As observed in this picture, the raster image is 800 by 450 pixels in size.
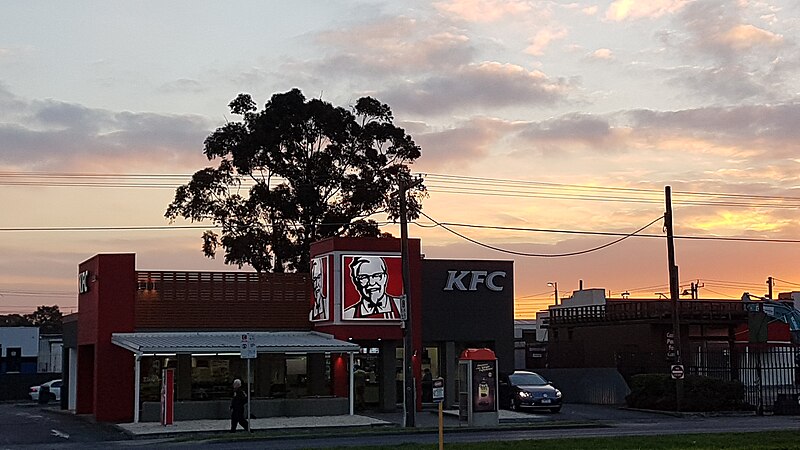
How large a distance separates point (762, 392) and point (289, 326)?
18702mm

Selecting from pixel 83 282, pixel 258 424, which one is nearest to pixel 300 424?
pixel 258 424

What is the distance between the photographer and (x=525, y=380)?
139 feet

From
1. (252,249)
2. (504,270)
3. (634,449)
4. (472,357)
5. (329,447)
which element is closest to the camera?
(634,449)

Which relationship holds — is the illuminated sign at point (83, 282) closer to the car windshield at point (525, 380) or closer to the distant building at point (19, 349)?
the car windshield at point (525, 380)

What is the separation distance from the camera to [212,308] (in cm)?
4172

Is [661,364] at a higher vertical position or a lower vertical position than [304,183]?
lower

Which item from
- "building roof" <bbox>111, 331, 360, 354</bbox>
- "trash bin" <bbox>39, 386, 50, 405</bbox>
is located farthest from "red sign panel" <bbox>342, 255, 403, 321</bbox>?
"trash bin" <bbox>39, 386, 50, 405</bbox>

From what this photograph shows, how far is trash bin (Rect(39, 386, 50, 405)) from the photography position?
186 feet

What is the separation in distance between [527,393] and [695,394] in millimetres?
6398

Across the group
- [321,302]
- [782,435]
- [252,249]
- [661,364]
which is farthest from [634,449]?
[252,249]

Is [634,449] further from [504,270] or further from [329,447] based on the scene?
[504,270]

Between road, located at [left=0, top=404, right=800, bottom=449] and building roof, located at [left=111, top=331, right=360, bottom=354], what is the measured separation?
309 cm

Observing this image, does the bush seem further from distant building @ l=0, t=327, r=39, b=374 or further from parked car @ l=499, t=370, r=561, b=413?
distant building @ l=0, t=327, r=39, b=374

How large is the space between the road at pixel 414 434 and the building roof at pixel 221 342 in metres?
3.09
